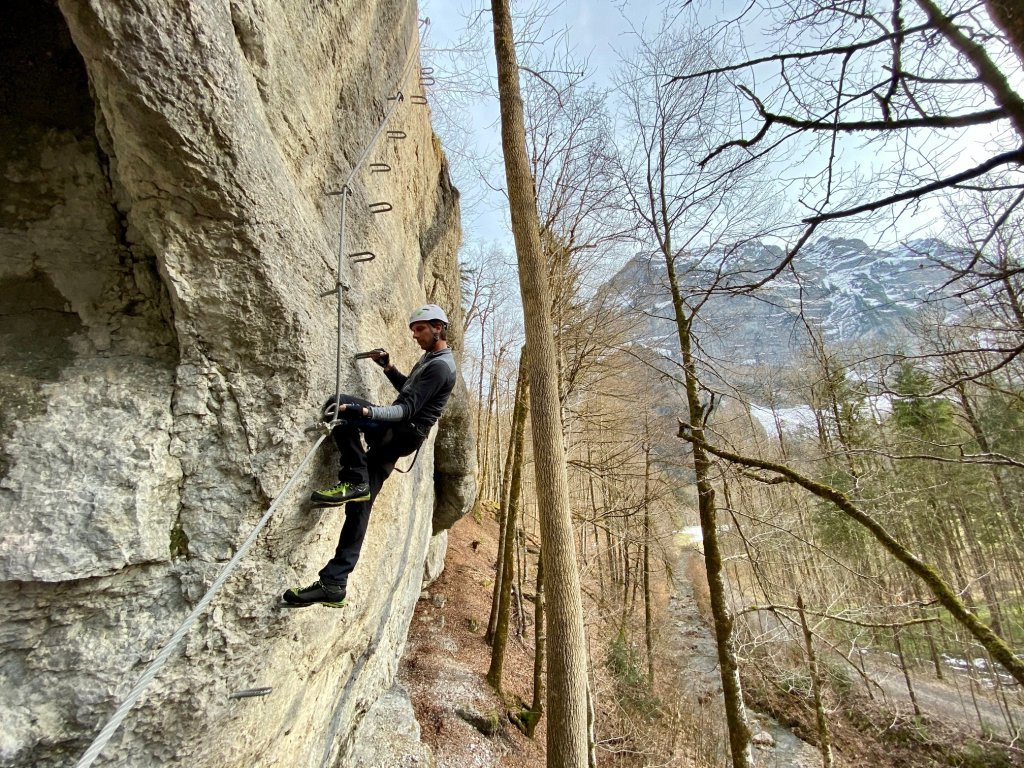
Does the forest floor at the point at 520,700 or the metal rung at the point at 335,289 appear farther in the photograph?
the forest floor at the point at 520,700

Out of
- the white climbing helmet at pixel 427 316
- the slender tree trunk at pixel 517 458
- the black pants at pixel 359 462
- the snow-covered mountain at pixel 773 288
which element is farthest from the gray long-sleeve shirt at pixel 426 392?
the slender tree trunk at pixel 517 458

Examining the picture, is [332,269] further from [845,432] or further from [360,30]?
[845,432]

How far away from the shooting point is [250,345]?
8.38ft

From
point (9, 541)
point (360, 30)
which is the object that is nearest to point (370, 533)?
point (9, 541)

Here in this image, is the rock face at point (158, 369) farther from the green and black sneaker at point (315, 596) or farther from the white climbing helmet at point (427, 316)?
the white climbing helmet at point (427, 316)

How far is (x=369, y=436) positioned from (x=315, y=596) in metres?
1.12

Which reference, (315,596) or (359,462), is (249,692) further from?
(359,462)

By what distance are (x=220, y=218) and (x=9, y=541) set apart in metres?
1.71

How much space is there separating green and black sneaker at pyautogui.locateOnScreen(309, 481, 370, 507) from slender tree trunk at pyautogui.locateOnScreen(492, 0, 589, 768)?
5.63ft

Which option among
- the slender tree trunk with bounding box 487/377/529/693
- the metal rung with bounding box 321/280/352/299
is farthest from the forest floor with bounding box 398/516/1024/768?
the metal rung with bounding box 321/280/352/299

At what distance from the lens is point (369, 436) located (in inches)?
131

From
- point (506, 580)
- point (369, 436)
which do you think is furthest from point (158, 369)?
point (506, 580)

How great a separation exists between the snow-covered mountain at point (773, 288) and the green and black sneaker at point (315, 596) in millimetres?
3621

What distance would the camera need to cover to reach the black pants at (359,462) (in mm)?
2910
